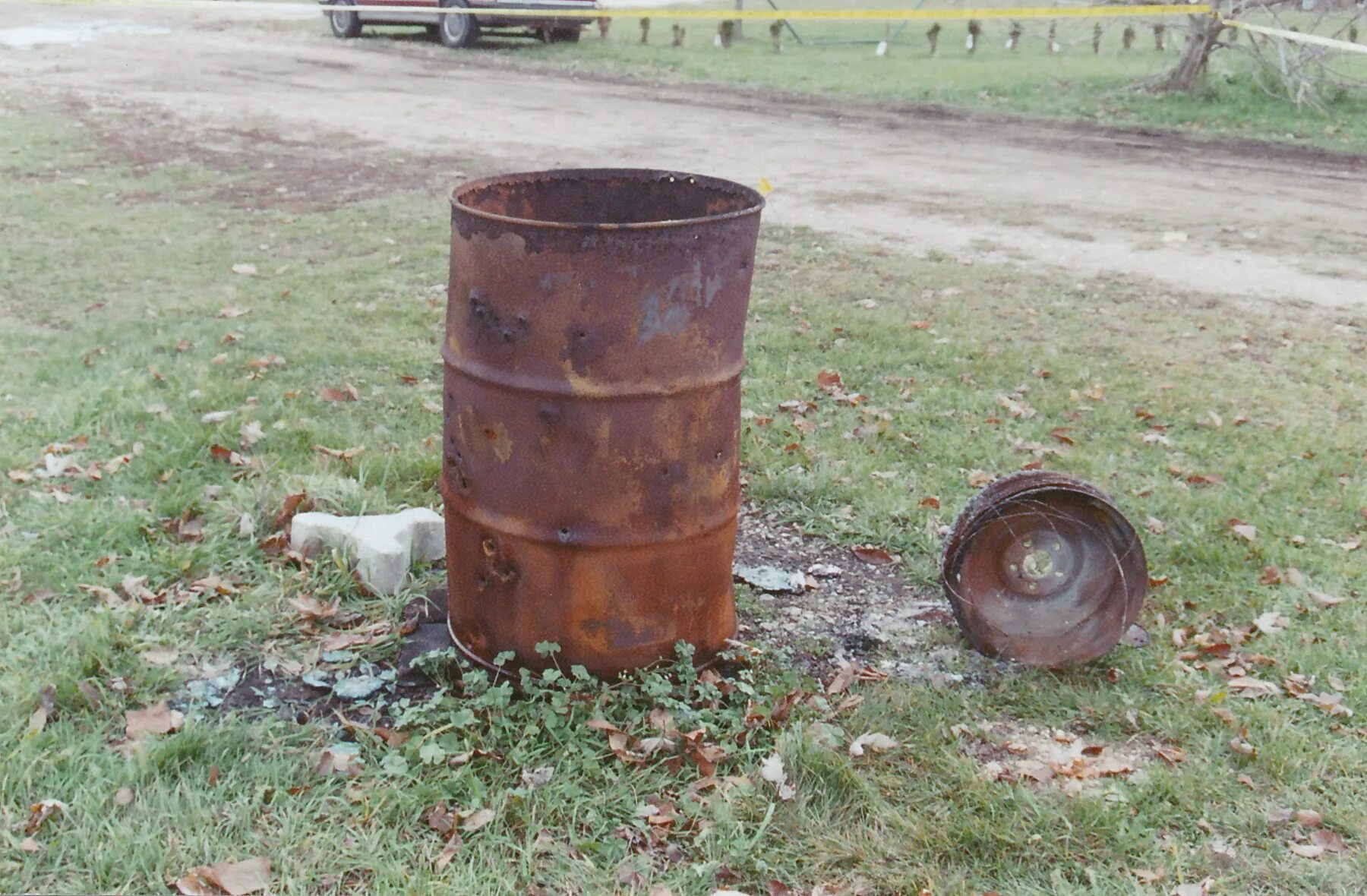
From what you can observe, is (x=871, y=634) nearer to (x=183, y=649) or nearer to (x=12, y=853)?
(x=183, y=649)

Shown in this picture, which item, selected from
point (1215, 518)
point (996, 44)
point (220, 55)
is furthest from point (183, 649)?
point (996, 44)

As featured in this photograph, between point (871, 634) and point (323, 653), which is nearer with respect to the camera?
point (323, 653)

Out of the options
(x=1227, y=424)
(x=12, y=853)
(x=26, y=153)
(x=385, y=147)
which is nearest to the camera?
(x=12, y=853)

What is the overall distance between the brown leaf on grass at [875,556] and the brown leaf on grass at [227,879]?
2289 millimetres

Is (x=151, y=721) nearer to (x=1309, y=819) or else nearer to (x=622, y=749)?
(x=622, y=749)

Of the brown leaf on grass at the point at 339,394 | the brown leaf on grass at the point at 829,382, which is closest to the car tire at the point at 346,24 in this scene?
the brown leaf on grass at the point at 339,394

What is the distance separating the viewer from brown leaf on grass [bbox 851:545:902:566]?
4.36 m

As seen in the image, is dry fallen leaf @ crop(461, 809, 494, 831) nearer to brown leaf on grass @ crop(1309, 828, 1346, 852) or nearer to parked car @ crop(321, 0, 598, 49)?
brown leaf on grass @ crop(1309, 828, 1346, 852)

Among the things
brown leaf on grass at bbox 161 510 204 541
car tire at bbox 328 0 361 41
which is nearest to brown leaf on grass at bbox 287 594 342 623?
brown leaf on grass at bbox 161 510 204 541

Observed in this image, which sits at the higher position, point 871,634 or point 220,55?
point 220,55

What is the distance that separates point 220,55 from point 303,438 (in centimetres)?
1441

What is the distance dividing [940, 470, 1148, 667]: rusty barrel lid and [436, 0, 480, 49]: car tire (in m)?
16.4

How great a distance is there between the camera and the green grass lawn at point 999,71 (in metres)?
13.5

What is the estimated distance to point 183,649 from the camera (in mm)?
3633
